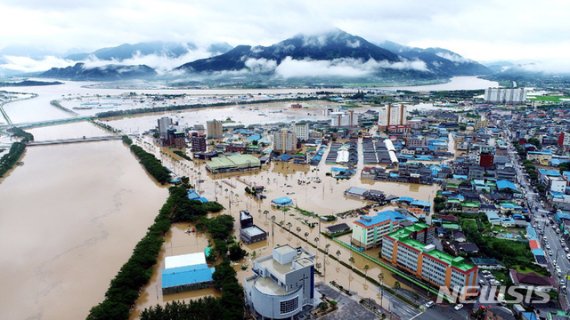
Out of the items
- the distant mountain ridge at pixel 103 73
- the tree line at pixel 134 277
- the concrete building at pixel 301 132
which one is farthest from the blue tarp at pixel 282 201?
the distant mountain ridge at pixel 103 73

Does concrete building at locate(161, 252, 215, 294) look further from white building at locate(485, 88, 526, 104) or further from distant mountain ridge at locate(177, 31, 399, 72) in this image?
distant mountain ridge at locate(177, 31, 399, 72)

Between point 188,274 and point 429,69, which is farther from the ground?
point 429,69

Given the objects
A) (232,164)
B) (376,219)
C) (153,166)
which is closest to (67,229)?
(153,166)

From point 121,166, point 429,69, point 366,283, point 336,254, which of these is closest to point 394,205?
point 336,254

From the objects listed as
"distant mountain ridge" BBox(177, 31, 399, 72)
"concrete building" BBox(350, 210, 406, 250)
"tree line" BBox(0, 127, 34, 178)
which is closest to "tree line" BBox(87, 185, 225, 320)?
"concrete building" BBox(350, 210, 406, 250)

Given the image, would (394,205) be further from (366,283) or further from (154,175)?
(154,175)

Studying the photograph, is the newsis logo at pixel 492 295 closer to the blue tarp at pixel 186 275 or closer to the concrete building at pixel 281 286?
the concrete building at pixel 281 286
